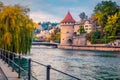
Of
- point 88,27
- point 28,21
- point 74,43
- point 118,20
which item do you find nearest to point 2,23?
point 28,21

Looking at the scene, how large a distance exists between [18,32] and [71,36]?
7894cm

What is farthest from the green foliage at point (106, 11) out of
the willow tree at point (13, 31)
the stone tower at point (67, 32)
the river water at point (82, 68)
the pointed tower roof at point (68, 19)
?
the willow tree at point (13, 31)

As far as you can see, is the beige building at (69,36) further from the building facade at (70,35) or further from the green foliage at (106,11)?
the green foliage at (106,11)

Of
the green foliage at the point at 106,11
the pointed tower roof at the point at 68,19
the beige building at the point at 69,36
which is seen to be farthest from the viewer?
the pointed tower roof at the point at 68,19

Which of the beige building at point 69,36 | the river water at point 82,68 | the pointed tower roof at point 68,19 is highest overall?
the pointed tower roof at point 68,19

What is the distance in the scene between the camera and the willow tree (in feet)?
A: 82.4

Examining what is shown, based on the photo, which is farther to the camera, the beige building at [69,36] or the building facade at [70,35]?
the beige building at [69,36]

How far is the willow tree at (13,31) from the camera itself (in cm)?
2512

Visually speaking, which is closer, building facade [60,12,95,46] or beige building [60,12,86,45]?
building facade [60,12,95,46]

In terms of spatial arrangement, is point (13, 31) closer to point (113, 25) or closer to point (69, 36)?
point (113, 25)

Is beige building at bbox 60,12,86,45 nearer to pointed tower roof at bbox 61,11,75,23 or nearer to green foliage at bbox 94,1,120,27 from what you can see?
pointed tower roof at bbox 61,11,75,23

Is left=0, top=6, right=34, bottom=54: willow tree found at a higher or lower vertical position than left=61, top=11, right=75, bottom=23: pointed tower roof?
lower

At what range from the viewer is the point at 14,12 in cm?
2594

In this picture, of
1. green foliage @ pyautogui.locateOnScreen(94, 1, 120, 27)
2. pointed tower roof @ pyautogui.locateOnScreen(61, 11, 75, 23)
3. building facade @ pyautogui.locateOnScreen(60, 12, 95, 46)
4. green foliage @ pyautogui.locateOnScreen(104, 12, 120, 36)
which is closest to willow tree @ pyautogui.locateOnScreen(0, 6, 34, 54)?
green foliage @ pyautogui.locateOnScreen(104, 12, 120, 36)
